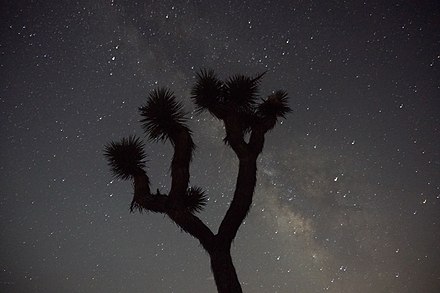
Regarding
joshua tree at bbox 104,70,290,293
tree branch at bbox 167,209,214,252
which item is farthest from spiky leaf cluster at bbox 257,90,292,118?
tree branch at bbox 167,209,214,252

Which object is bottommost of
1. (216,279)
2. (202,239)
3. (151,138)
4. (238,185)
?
(216,279)

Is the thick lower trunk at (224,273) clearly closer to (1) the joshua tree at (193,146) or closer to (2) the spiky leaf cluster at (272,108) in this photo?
(1) the joshua tree at (193,146)

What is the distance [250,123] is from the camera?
26.6 feet

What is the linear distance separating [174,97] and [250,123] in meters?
1.66

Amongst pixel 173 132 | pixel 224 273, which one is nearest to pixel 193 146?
pixel 173 132

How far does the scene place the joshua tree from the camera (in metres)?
6.52

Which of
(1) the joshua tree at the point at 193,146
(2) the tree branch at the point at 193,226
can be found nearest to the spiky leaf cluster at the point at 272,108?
(1) the joshua tree at the point at 193,146

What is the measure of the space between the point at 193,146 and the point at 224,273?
8.80 feet

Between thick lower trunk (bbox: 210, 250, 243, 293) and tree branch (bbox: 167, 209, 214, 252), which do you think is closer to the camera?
thick lower trunk (bbox: 210, 250, 243, 293)

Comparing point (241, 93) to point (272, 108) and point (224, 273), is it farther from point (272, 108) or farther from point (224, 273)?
point (224, 273)

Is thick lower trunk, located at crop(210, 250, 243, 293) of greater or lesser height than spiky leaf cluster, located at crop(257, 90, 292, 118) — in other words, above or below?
below

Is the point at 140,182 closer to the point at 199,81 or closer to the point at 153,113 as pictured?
the point at 153,113

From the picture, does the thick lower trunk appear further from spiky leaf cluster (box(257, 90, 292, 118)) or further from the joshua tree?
spiky leaf cluster (box(257, 90, 292, 118))

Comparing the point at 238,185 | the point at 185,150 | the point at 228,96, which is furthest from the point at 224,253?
the point at 228,96
